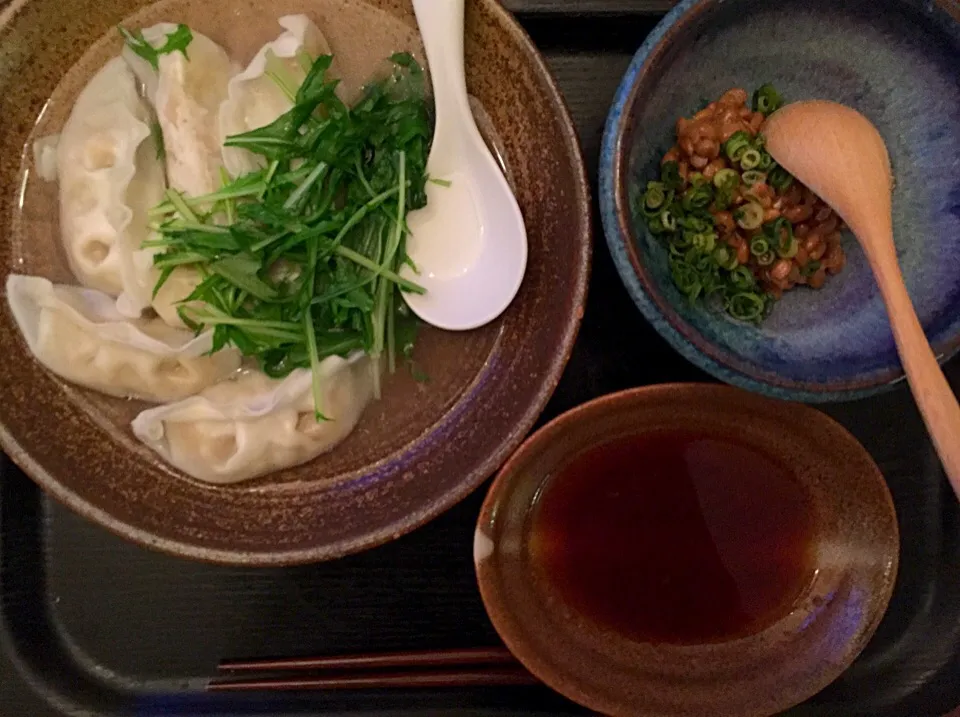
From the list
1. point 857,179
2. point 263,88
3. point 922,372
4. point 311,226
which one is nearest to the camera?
point 922,372

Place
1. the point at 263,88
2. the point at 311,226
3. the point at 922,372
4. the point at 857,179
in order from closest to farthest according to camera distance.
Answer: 1. the point at 922,372
2. the point at 857,179
3. the point at 311,226
4. the point at 263,88

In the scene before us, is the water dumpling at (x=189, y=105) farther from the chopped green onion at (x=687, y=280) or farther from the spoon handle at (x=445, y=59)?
the chopped green onion at (x=687, y=280)

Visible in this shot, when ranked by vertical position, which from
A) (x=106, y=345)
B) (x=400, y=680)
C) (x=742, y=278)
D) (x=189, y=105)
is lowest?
(x=400, y=680)

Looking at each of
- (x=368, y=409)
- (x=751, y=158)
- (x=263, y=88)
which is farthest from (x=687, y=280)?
(x=263, y=88)

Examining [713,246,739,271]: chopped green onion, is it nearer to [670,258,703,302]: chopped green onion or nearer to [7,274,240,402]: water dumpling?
[670,258,703,302]: chopped green onion

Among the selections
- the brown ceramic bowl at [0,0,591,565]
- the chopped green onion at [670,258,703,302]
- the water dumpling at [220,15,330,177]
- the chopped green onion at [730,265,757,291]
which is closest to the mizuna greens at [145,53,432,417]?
the water dumpling at [220,15,330,177]

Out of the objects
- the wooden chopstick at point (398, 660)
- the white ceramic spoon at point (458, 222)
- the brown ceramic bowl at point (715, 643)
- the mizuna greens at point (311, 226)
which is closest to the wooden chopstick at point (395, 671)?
the wooden chopstick at point (398, 660)

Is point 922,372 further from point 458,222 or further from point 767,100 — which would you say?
point 458,222
